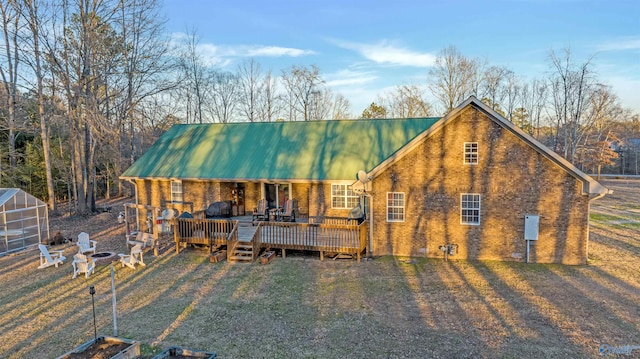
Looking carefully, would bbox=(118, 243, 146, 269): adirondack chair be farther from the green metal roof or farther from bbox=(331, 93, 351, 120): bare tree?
bbox=(331, 93, 351, 120): bare tree

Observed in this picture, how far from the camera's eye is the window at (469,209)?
45.0 ft

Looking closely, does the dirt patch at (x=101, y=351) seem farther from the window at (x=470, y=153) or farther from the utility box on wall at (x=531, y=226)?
the utility box on wall at (x=531, y=226)

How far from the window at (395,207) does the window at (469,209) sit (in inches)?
85.7

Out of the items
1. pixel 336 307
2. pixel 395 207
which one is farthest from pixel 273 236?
pixel 336 307

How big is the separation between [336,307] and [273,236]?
546cm

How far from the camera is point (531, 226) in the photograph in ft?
43.2

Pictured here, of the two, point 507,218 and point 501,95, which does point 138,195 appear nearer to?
point 507,218

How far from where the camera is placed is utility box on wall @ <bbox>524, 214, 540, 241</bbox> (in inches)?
517

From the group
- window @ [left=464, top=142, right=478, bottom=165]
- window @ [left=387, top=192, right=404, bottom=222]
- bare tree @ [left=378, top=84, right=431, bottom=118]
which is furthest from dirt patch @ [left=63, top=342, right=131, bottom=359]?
bare tree @ [left=378, top=84, right=431, bottom=118]

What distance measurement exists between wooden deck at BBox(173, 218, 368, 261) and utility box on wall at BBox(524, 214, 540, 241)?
18.6ft

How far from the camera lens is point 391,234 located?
14.4m

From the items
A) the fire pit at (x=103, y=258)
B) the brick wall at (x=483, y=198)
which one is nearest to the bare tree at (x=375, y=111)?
the brick wall at (x=483, y=198)

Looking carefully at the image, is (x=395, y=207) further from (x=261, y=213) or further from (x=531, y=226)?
(x=261, y=213)

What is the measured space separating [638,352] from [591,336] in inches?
31.7
